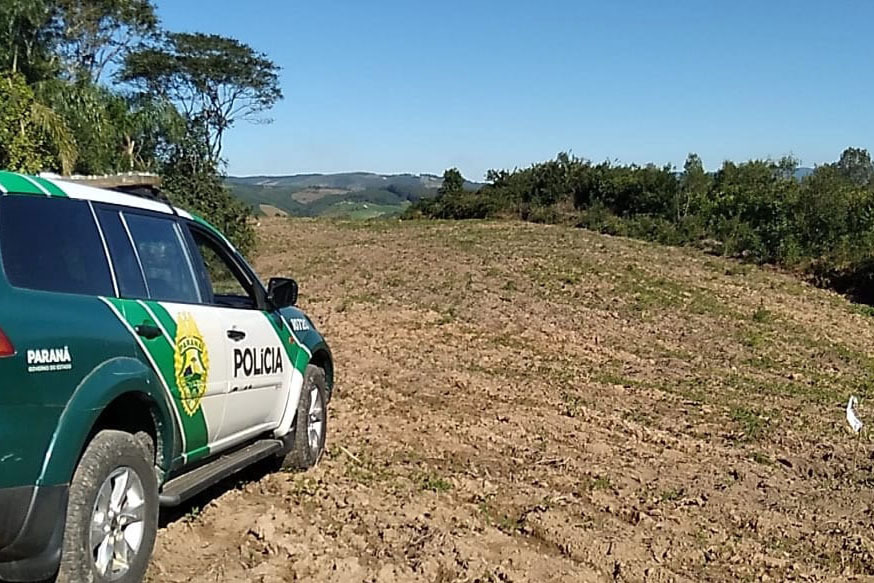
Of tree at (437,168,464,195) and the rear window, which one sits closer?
the rear window

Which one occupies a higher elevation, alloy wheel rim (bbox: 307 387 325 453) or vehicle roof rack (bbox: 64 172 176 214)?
vehicle roof rack (bbox: 64 172 176 214)

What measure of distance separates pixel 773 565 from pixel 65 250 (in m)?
3.93

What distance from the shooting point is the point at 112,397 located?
145 inches

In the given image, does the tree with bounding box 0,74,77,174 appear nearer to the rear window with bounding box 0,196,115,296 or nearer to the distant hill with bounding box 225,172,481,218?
the rear window with bounding box 0,196,115,296

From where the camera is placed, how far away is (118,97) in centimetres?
2166

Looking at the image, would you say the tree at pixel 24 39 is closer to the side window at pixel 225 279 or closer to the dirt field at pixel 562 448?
the dirt field at pixel 562 448

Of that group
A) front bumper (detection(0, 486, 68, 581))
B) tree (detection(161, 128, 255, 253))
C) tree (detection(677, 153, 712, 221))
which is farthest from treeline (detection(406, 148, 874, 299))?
front bumper (detection(0, 486, 68, 581))

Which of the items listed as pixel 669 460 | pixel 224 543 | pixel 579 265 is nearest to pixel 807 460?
pixel 669 460

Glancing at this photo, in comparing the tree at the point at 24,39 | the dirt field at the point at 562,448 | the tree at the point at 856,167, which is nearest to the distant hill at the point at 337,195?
the tree at the point at 856,167

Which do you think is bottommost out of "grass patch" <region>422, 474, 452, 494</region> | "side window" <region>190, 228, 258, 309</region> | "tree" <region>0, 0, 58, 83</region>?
"grass patch" <region>422, 474, 452, 494</region>

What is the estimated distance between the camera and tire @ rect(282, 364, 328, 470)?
6.23 m

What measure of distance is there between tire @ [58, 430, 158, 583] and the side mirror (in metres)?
1.91

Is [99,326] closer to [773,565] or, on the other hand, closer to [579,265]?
[773,565]

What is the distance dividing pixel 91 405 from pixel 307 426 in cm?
285
